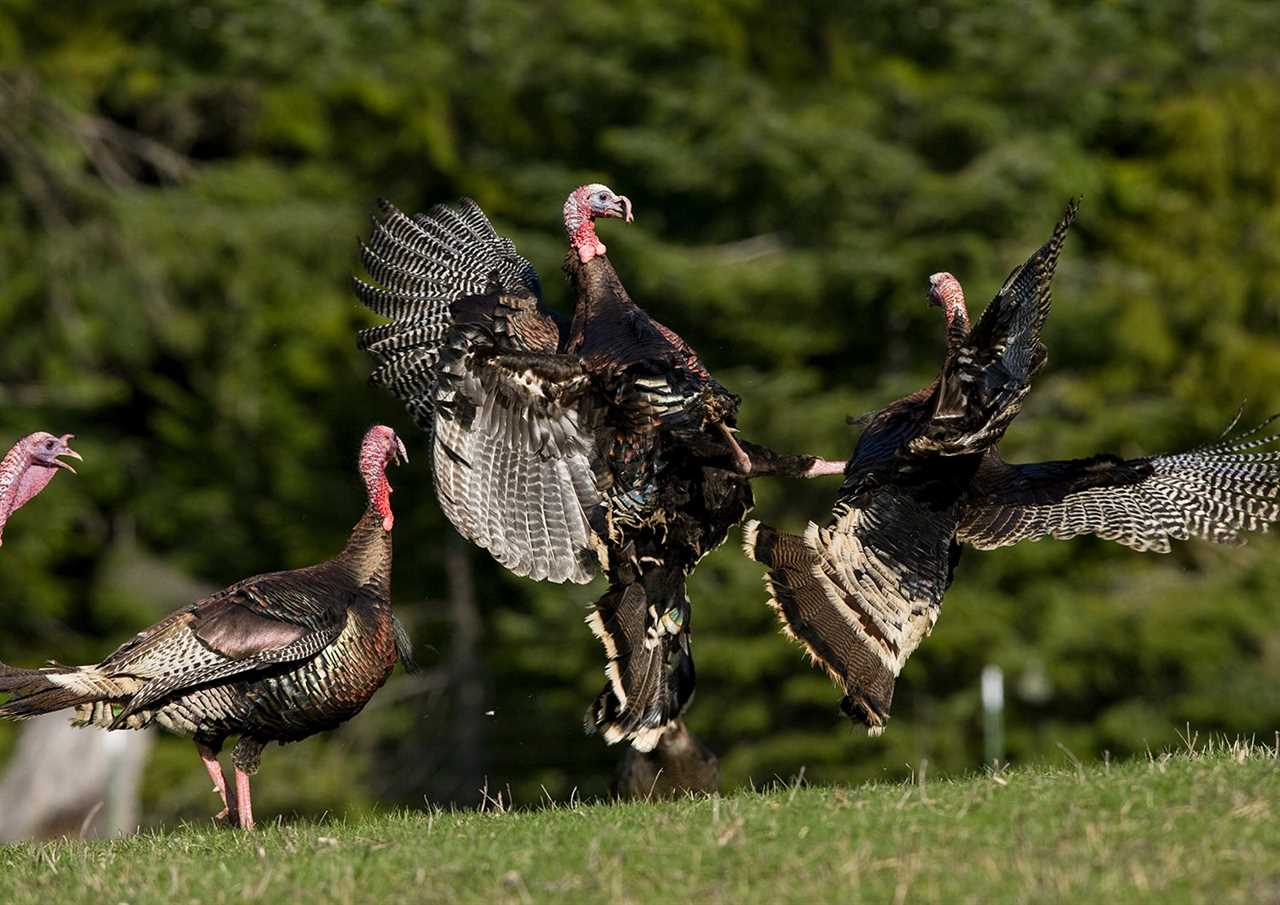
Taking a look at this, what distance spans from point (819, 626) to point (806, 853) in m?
2.49

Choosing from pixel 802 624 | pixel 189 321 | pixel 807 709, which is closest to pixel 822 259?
pixel 807 709

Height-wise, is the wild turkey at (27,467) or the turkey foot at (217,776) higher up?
the wild turkey at (27,467)

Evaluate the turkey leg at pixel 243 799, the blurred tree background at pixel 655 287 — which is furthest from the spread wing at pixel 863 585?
the blurred tree background at pixel 655 287

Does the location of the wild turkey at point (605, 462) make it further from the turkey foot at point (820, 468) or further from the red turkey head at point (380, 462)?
the red turkey head at point (380, 462)

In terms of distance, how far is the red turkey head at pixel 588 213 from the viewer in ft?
31.4

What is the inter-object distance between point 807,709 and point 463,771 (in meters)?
3.71

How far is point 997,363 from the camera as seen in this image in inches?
313

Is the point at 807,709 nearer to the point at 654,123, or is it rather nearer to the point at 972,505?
the point at 654,123

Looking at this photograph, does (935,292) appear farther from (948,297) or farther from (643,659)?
(643,659)

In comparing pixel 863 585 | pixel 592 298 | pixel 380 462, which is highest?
pixel 592 298

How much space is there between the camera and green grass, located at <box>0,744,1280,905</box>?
5840mm

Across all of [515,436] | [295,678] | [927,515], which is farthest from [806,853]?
[295,678]

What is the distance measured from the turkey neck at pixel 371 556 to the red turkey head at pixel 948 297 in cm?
265

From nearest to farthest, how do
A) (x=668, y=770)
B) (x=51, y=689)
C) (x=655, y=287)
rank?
(x=51, y=689) < (x=668, y=770) < (x=655, y=287)
